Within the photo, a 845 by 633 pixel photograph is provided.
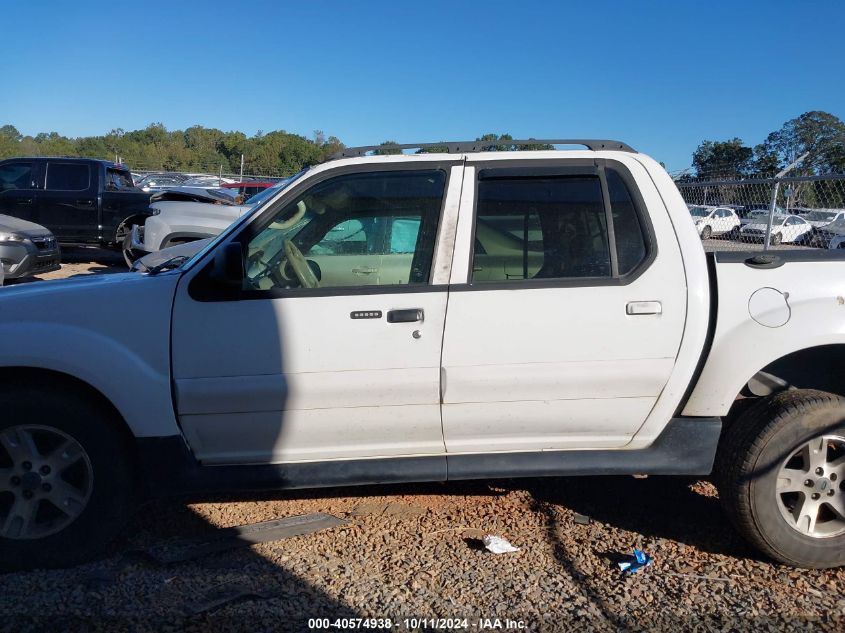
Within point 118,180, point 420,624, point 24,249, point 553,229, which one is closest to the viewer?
point 420,624

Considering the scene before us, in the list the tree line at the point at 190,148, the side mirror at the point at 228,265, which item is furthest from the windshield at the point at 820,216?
the tree line at the point at 190,148

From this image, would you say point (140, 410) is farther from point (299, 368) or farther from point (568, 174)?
point (568, 174)

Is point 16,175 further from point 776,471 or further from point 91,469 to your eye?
point 776,471

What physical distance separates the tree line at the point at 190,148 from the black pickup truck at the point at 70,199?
21.8m

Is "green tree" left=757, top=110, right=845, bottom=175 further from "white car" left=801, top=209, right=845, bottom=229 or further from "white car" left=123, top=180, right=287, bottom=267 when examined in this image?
"white car" left=123, top=180, right=287, bottom=267

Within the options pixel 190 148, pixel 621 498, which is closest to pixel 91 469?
pixel 621 498

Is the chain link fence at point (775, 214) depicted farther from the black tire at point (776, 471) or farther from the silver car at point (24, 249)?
the silver car at point (24, 249)

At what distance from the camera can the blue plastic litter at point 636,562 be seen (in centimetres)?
336

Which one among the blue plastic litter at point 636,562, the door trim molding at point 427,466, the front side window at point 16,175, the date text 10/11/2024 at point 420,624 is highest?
the front side window at point 16,175

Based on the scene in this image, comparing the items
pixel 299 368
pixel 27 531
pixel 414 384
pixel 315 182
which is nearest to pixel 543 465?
pixel 414 384

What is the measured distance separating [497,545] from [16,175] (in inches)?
512

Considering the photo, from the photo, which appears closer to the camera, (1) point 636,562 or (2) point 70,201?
(1) point 636,562

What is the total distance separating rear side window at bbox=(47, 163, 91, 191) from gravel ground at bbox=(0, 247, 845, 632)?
11.1 meters

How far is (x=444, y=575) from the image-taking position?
10.9ft
